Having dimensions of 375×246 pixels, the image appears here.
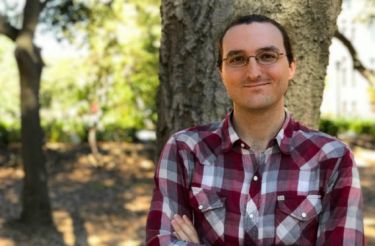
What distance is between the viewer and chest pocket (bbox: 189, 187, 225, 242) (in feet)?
6.15

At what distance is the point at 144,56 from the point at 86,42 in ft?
4.57

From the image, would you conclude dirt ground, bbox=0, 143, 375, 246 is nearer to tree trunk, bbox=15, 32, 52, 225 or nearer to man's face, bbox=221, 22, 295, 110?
tree trunk, bbox=15, 32, 52, 225

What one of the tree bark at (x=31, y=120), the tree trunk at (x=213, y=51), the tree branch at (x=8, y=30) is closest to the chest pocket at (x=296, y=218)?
the tree trunk at (x=213, y=51)

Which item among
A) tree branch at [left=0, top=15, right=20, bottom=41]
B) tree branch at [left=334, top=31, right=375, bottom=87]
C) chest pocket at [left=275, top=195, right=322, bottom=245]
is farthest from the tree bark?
chest pocket at [left=275, top=195, right=322, bottom=245]

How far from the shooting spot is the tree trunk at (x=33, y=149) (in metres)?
8.82

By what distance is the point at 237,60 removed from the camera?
187 cm

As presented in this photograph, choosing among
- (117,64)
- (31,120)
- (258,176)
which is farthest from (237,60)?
(117,64)

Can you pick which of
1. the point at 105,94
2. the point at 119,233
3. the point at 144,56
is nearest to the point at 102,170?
the point at 105,94

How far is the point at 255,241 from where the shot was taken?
184 cm

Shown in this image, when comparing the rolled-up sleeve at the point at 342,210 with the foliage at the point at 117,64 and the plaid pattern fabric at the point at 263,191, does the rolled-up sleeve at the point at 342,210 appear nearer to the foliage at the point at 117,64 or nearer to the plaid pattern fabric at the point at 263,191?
the plaid pattern fabric at the point at 263,191

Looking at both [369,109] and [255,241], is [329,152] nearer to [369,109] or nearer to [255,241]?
[255,241]

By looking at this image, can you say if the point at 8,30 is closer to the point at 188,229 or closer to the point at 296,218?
the point at 188,229

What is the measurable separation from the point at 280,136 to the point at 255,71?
23 centimetres

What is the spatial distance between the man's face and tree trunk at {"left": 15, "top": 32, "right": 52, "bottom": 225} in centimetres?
726
